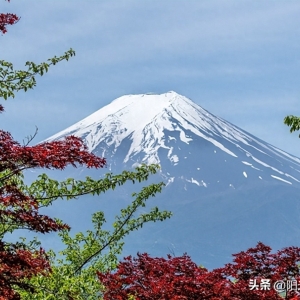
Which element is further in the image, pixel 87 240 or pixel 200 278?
pixel 87 240

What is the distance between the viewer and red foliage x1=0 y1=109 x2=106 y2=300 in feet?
22.0

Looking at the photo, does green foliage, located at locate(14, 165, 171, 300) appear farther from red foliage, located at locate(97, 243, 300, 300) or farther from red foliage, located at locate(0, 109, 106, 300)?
red foliage, located at locate(0, 109, 106, 300)

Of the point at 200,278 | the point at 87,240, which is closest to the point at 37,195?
the point at 200,278

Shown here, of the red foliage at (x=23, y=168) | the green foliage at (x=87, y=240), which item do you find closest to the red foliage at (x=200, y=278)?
the green foliage at (x=87, y=240)

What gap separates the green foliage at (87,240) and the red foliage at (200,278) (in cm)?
79

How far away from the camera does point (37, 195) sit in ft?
30.7

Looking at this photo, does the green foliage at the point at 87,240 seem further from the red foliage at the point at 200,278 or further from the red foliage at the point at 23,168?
the red foliage at the point at 23,168

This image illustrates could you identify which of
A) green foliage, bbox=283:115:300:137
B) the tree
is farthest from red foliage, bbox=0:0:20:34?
green foliage, bbox=283:115:300:137

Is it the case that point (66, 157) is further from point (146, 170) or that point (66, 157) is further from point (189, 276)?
point (189, 276)

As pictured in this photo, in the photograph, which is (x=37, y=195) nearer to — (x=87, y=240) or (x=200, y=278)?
(x=200, y=278)

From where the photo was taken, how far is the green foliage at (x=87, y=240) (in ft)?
29.1

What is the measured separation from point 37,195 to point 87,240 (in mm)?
4623

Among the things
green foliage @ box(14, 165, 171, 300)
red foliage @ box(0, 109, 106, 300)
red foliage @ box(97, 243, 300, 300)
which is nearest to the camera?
red foliage @ box(0, 109, 106, 300)

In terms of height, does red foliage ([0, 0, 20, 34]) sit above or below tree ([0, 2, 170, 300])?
above
